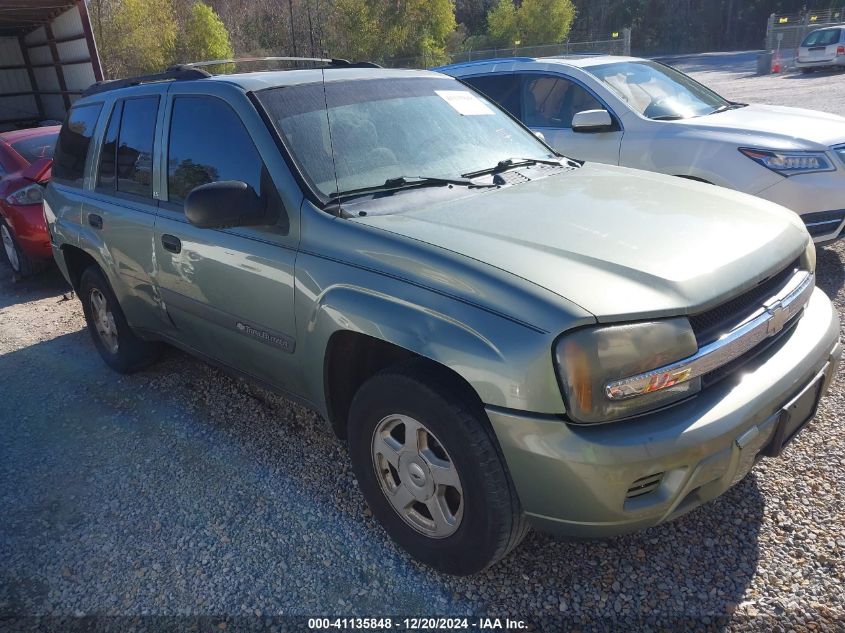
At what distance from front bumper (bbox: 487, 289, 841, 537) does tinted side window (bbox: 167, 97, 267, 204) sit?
5.34 feet

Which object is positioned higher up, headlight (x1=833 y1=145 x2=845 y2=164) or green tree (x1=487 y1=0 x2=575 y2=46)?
green tree (x1=487 y1=0 x2=575 y2=46)

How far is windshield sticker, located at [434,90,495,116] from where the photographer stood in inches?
135

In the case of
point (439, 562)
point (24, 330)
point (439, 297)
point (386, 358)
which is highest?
point (439, 297)

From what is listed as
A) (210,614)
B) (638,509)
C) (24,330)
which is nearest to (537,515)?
(638,509)

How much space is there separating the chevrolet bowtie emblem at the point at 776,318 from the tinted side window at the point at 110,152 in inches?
139

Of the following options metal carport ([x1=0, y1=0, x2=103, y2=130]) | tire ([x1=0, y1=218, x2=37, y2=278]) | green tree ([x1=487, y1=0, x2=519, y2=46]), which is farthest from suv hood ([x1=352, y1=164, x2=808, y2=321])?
green tree ([x1=487, y1=0, x2=519, y2=46])

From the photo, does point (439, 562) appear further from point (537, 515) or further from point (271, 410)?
point (271, 410)

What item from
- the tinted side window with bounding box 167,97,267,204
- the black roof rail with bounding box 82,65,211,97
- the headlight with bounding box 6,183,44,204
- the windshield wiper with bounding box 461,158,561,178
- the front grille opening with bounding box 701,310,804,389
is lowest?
the headlight with bounding box 6,183,44,204

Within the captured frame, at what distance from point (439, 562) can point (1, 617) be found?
1.66 metres

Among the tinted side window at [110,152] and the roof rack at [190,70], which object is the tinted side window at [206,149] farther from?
the tinted side window at [110,152]

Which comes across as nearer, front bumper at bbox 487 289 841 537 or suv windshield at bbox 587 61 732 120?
front bumper at bbox 487 289 841 537

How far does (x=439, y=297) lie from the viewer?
216cm

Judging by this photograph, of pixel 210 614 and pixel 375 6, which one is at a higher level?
pixel 375 6

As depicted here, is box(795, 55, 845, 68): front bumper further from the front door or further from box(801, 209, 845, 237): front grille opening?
box(801, 209, 845, 237): front grille opening
